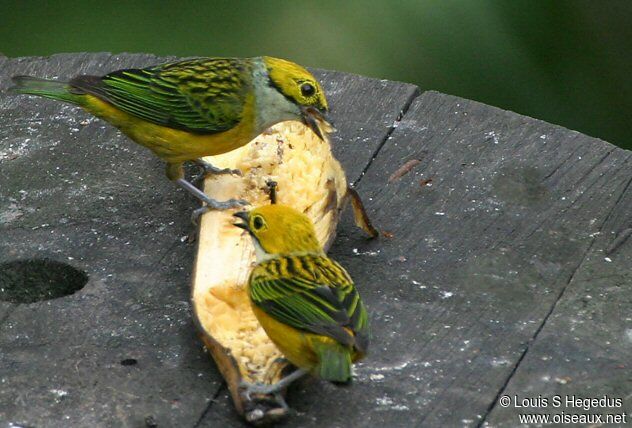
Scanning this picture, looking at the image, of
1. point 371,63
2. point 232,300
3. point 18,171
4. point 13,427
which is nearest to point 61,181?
point 18,171

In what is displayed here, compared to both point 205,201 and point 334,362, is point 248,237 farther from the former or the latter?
point 334,362

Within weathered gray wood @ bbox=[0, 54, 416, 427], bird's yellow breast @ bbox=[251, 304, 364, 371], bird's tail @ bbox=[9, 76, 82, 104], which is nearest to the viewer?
bird's yellow breast @ bbox=[251, 304, 364, 371]

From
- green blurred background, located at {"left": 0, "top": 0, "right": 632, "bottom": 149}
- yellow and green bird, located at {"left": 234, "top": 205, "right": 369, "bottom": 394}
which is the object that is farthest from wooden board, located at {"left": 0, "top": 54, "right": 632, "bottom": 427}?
green blurred background, located at {"left": 0, "top": 0, "right": 632, "bottom": 149}

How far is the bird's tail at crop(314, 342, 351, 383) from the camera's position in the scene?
364cm

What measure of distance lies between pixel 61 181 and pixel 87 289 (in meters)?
0.82

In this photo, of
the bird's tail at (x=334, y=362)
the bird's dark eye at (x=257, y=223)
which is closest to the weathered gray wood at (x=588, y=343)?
the bird's tail at (x=334, y=362)

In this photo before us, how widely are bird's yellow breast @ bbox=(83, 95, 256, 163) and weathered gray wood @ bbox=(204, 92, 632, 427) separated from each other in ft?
1.95

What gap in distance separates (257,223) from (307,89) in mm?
1089

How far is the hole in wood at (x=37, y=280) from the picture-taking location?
Result: 4.57m

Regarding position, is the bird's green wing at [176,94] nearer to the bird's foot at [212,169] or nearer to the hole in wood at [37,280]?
the bird's foot at [212,169]

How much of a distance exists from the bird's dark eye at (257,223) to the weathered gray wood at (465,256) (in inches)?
20.0

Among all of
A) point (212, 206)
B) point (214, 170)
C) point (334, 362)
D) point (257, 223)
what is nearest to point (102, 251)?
point (212, 206)

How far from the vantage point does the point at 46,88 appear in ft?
17.3

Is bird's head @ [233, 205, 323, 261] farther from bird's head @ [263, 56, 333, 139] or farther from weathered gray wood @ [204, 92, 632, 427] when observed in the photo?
bird's head @ [263, 56, 333, 139]
